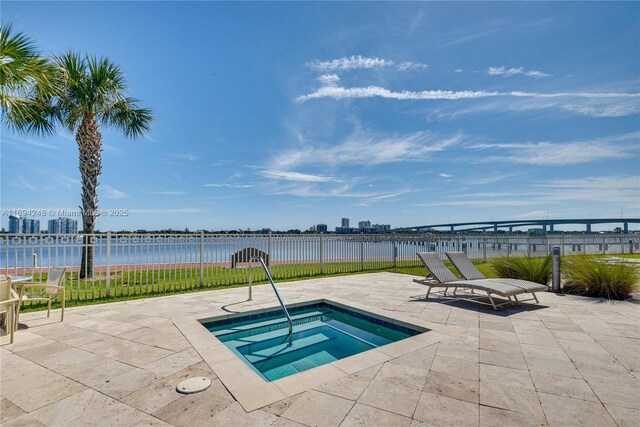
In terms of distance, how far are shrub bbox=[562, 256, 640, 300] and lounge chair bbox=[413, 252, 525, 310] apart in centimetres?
245

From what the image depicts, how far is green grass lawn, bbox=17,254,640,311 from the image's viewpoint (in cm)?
697

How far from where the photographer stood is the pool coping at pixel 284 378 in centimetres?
276

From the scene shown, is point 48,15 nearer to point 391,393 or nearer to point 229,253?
point 229,253

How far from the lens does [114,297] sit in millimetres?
7062

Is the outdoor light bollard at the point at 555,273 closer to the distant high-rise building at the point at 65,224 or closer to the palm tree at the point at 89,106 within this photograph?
the palm tree at the point at 89,106

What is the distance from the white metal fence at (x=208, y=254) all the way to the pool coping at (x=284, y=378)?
11.0 feet

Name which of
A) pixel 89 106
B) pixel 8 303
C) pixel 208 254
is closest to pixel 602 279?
pixel 208 254

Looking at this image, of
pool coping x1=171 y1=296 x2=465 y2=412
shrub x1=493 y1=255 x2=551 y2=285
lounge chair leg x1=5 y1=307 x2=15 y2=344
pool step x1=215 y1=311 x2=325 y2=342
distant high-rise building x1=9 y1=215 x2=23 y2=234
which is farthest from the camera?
distant high-rise building x1=9 y1=215 x2=23 y2=234

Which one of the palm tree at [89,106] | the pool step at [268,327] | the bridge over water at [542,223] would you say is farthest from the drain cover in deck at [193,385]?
the bridge over water at [542,223]

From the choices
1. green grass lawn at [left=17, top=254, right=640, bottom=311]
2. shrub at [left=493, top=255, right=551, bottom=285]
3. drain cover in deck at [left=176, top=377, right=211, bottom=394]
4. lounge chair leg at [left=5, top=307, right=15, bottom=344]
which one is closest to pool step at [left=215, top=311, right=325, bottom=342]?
drain cover in deck at [left=176, top=377, right=211, bottom=394]

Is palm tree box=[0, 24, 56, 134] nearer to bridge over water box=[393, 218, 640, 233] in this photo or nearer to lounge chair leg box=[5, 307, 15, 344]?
lounge chair leg box=[5, 307, 15, 344]

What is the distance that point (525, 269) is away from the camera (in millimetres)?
8680

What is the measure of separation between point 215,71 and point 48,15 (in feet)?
18.1

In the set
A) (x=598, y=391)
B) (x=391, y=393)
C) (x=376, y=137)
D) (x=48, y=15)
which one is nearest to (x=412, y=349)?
(x=391, y=393)
